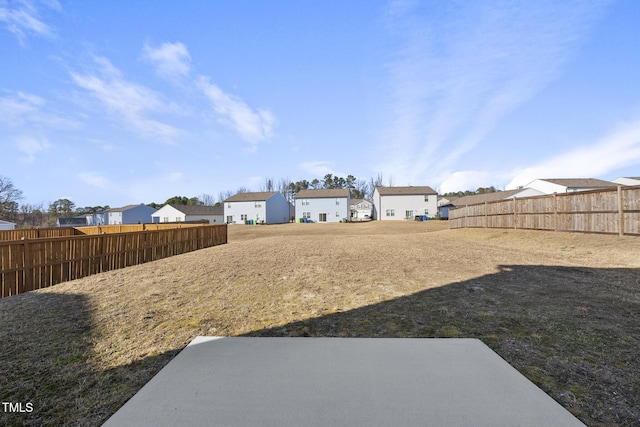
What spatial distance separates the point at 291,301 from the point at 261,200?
45.7m

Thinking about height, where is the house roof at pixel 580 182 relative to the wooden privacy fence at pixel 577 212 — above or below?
above

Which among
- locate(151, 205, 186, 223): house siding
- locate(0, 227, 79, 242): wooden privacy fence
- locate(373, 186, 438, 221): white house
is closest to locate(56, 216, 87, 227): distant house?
locate(151, 205, 186, 223): house siding

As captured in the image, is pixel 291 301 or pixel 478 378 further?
pixel 291 301

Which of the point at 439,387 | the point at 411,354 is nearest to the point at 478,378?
the point at 439,387

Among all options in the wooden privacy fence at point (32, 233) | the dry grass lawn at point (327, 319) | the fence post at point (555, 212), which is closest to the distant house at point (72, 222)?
the wooden privacy fence at point (32, 233)

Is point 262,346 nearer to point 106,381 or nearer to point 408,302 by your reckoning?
point 106,381

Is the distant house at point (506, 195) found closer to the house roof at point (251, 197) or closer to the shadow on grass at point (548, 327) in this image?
the shadow on grass at point (548, 327)

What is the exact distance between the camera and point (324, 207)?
49531 mm

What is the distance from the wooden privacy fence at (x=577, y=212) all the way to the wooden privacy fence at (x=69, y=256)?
53.0 feet

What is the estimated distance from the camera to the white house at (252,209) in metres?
49.3

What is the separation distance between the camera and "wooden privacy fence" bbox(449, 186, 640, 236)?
367 inches

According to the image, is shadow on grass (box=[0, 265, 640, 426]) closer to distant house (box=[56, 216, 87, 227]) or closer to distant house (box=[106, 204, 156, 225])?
distant house (box=[106, 204, 156, 225])

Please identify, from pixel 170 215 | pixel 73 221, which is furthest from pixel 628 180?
pixel 73 221

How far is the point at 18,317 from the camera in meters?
4.26
